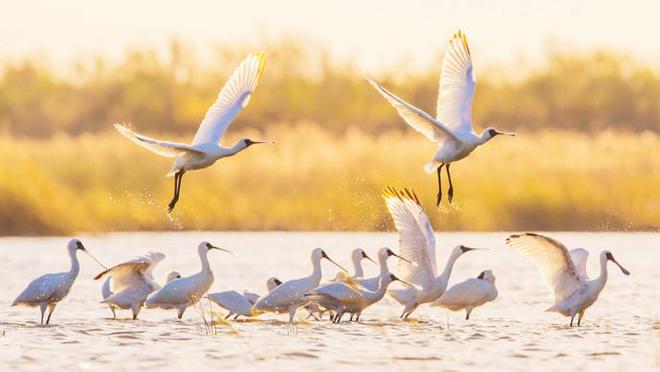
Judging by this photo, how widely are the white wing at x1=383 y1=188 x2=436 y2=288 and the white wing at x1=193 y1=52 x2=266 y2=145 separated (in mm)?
1988

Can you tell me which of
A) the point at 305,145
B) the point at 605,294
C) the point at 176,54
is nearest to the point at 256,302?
the point at 605,294

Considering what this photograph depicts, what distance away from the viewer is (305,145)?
41312 mm

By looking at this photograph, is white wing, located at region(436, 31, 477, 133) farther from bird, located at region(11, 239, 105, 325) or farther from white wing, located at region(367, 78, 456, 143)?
bird, located at region(11, 239, 105, 325)

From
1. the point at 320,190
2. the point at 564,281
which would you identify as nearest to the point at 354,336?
the point at 564,281

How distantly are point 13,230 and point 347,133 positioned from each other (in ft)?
45.0

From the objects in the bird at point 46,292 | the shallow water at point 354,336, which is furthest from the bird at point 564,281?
the bird at point 46,292

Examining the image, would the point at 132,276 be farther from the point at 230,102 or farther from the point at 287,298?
the point at 230,102

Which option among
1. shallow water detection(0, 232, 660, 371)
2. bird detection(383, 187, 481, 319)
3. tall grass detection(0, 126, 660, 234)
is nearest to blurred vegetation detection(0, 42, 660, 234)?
tall grass detection(0, 126, 660, 234)

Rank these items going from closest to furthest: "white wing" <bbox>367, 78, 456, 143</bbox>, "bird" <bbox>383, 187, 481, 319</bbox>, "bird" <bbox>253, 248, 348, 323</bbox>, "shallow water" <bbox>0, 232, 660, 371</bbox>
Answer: "shallow water" <bbox>0, 232, 660, 371</bbox>
"white wing" <bbox>367, 78, 456, 143</bbox>
"bird" <bbox>253, 248, 348, 323</bbox>
"bird" <bbox>383, 187, 481, 319</bbox>

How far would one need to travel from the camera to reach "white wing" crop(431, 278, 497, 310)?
71.6 ft

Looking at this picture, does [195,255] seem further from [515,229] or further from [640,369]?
[640,369]

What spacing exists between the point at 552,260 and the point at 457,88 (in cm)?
255

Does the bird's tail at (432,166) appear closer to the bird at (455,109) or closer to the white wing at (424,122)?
the bird at (455,109)

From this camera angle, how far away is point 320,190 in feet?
122
